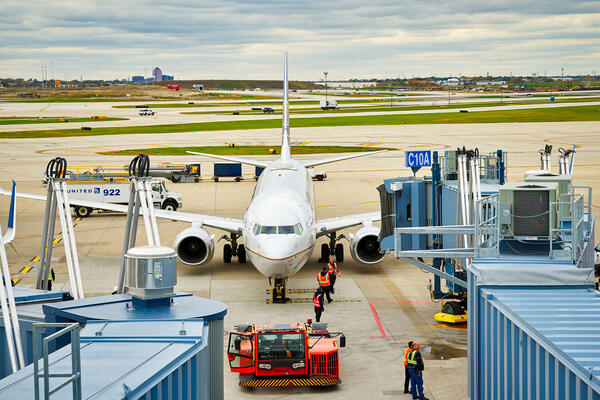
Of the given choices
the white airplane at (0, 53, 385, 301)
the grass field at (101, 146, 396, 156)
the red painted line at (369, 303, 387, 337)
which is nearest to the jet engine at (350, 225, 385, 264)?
the white airplane at (0, 53, 385, 301)

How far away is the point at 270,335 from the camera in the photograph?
22734 mm

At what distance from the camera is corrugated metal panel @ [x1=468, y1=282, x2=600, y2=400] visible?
1295 cm

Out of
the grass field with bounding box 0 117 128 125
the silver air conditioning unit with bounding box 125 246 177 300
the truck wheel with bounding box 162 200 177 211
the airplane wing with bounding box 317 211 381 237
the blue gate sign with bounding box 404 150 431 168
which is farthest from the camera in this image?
the grass field with bounding box 0 117 128 125

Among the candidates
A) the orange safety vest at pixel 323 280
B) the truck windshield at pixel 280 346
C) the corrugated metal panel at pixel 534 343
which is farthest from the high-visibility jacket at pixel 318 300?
the corrugated metal panel at pixel 534 343

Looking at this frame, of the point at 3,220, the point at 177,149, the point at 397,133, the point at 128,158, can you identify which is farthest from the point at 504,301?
the point at 397,133

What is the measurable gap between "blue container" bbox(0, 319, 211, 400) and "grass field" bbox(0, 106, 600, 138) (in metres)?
120

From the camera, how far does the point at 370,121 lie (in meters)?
152

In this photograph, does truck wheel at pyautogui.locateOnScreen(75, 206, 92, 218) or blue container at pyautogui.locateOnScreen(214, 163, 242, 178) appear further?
blue container at pyautogui.locateOnScreen(214, 163, 242, 178)

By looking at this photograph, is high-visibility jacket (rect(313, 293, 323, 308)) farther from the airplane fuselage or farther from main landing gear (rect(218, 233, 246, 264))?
main landing gear (rect(218, 233, 246, 264))

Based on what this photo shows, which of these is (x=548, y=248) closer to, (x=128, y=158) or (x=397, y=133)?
(x=128, y=158)

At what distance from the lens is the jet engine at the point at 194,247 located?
121ft

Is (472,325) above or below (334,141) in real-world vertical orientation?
below

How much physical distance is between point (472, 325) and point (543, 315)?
4045mm

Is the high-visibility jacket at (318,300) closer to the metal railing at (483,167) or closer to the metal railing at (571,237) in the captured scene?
the metal railing at (483,167)
